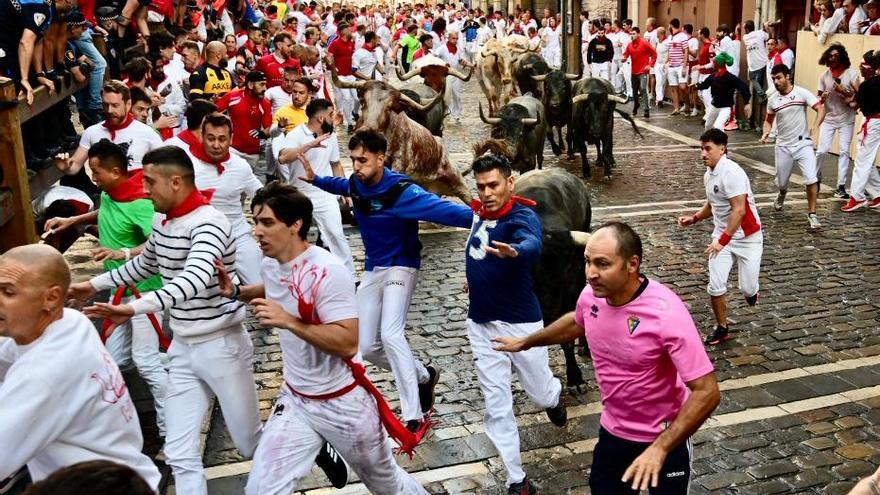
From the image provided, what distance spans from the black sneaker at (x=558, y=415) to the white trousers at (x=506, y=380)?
1.34ft

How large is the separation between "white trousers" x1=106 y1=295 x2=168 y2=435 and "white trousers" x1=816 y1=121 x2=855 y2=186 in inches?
422

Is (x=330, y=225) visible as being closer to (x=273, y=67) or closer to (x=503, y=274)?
(x=503, y=274)

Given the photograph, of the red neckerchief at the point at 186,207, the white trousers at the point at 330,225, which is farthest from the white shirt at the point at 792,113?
the red neckerchief at the point at 186,207

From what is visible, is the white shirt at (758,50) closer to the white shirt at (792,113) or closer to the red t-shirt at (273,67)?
the white shirt at (792,113)

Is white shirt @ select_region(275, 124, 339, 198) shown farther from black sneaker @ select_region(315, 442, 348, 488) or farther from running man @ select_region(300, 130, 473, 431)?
black sneaker @ select_region(315, 442, 348, 488)

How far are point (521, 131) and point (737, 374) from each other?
24.7ft

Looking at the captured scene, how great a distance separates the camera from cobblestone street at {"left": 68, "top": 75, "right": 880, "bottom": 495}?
6297 millimetres

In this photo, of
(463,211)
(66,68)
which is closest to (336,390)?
(463,211)

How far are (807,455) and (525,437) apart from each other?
1.95 m

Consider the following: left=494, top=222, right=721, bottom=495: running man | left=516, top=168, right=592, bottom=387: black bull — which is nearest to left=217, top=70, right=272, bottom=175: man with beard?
left=516, top=168, right=592, bottom=387: black bull

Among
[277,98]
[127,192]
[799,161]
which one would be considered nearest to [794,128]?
[799,161]

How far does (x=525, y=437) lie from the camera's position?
6.87 m

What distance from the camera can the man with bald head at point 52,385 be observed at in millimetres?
3484

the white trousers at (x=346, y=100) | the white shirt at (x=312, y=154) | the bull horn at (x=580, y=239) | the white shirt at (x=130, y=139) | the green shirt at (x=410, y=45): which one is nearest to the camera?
the bull horn at (x=580, y=239)
